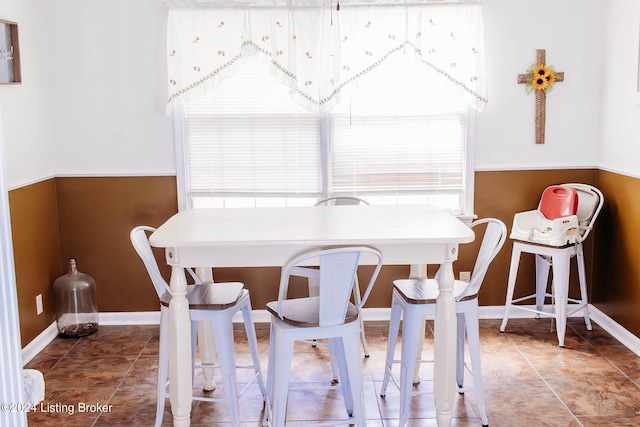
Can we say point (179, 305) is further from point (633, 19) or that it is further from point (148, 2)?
point (633, 19)

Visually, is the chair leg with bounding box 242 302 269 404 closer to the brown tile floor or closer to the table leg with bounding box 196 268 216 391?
the brown tile floor

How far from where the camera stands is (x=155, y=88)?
4.39 m

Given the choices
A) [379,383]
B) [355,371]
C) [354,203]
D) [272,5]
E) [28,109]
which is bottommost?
[379,383]

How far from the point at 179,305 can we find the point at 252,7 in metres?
2.13

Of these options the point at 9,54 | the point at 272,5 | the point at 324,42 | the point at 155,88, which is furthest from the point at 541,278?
the point at 9,54

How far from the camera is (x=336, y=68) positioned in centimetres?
428

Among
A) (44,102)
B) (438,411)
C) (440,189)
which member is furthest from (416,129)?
(44,102)

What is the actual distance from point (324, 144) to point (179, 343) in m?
1.94

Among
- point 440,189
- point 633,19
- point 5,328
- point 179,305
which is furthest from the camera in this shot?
point 440,189

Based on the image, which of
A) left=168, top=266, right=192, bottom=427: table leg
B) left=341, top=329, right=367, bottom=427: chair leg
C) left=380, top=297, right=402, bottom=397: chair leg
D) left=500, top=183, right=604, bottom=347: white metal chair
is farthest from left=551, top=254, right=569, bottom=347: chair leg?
left=168, top=266, right=192, bottom=427: table leg

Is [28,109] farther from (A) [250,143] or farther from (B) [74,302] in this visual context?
(A) [250,143]

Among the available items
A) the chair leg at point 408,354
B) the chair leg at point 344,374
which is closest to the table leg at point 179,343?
the chair leg at point 344,374

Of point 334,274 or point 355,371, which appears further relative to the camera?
point 355,371

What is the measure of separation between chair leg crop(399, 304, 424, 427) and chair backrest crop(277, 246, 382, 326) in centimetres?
38
